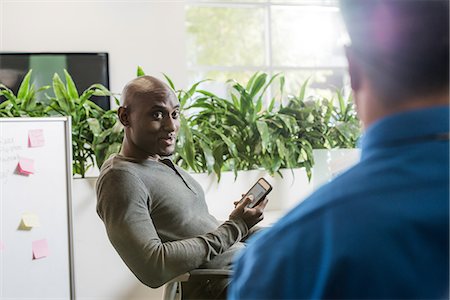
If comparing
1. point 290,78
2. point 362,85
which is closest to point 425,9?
point 362,85

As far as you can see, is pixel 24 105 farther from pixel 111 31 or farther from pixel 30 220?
pixel 111 31

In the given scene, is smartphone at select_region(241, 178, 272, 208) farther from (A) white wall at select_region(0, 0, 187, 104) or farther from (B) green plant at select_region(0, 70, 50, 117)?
(A) white wall at select_region(0, 0, 187, 104)

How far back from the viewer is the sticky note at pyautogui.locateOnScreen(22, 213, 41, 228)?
106 inches

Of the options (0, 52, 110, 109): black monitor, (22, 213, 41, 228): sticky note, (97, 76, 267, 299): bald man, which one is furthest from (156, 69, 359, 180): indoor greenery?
(0, 52, 110, 109): black monitor

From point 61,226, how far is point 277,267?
7.85 feet

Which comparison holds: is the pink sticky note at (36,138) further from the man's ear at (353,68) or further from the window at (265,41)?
the window at (265,41)

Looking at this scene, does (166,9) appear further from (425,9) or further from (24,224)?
(425,9)

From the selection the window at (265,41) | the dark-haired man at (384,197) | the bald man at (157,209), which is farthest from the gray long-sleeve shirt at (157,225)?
the window at (265,41)

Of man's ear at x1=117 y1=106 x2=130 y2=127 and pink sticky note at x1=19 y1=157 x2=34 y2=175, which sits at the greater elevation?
man's ear at x1=117 y1=106 x2=130 y2=127

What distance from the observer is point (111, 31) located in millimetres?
6137

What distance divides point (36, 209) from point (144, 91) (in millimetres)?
1042

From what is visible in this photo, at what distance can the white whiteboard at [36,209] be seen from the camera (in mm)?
2654

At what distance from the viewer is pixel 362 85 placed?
504 millimetres

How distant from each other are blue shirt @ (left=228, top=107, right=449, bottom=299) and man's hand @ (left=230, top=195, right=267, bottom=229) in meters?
1.33
